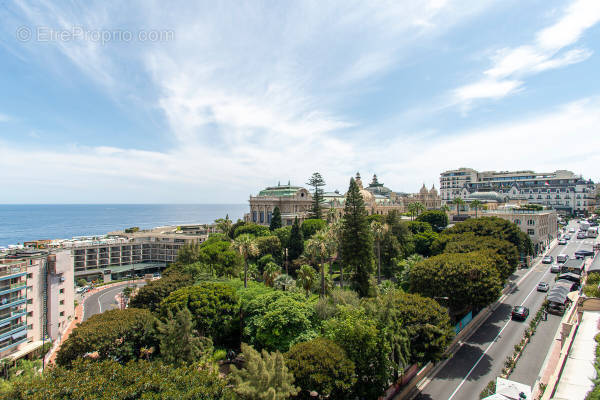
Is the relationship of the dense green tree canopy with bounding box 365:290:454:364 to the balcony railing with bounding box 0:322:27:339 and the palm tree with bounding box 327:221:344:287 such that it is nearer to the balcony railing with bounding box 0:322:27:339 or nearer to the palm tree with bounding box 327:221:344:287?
the palm tree with bounding box 327:221:344:287

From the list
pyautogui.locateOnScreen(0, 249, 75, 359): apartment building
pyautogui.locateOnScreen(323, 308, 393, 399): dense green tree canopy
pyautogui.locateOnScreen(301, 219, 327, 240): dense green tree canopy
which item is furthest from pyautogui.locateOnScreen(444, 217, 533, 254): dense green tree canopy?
pyautogui.locateOnScreen(0, 249, 75, 359): apartment building

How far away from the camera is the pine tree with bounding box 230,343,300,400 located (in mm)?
16422

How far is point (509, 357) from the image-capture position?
28.3 m

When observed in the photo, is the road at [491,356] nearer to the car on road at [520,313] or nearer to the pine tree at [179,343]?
the car on road at [520,313]

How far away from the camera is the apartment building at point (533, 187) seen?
13150 centimetres

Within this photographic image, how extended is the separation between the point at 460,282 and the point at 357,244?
16712mm

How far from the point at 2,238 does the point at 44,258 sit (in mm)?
156112

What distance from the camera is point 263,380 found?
662 inches

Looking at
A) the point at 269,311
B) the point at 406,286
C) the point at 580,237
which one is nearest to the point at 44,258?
the point at 269,311

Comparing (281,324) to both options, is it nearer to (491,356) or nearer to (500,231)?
(491,356)

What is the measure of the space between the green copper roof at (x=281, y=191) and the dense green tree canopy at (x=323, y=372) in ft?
310

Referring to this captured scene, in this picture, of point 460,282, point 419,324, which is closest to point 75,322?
point 419,324

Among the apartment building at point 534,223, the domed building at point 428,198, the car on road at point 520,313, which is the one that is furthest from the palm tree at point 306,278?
the domed building at point 428,198

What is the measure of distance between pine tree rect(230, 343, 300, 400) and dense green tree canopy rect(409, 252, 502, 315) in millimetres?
22801
